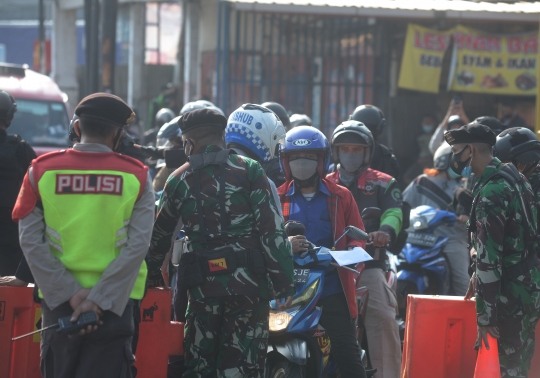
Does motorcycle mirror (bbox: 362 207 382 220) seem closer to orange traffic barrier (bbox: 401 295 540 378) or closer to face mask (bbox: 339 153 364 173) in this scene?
orange traffic barrier (bbox: 401 295 540 378)

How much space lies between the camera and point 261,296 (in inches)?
170

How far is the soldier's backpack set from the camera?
4797mm

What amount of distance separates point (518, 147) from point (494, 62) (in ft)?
26.3

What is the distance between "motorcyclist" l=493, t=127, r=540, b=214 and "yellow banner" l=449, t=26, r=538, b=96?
772cm

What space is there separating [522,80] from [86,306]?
10.6 metres

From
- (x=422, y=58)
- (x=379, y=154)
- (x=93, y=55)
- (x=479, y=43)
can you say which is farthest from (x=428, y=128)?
(x=379, y=154)

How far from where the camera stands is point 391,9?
12.4 meters

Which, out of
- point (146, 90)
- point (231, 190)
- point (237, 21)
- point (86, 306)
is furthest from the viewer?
point (146, 90)

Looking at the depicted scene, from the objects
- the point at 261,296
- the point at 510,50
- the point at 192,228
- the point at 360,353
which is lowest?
the point at 360,353

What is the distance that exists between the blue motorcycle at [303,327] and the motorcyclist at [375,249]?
44.0 inches

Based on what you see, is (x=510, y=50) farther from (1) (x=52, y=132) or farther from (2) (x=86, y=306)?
(2) (x=86, y=306)

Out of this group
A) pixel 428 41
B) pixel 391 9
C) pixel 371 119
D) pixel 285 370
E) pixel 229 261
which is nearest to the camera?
pixel 229 261

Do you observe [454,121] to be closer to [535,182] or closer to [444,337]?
[535,182]

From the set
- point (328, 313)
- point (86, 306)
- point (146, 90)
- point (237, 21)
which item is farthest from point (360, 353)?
point (146, 90)
